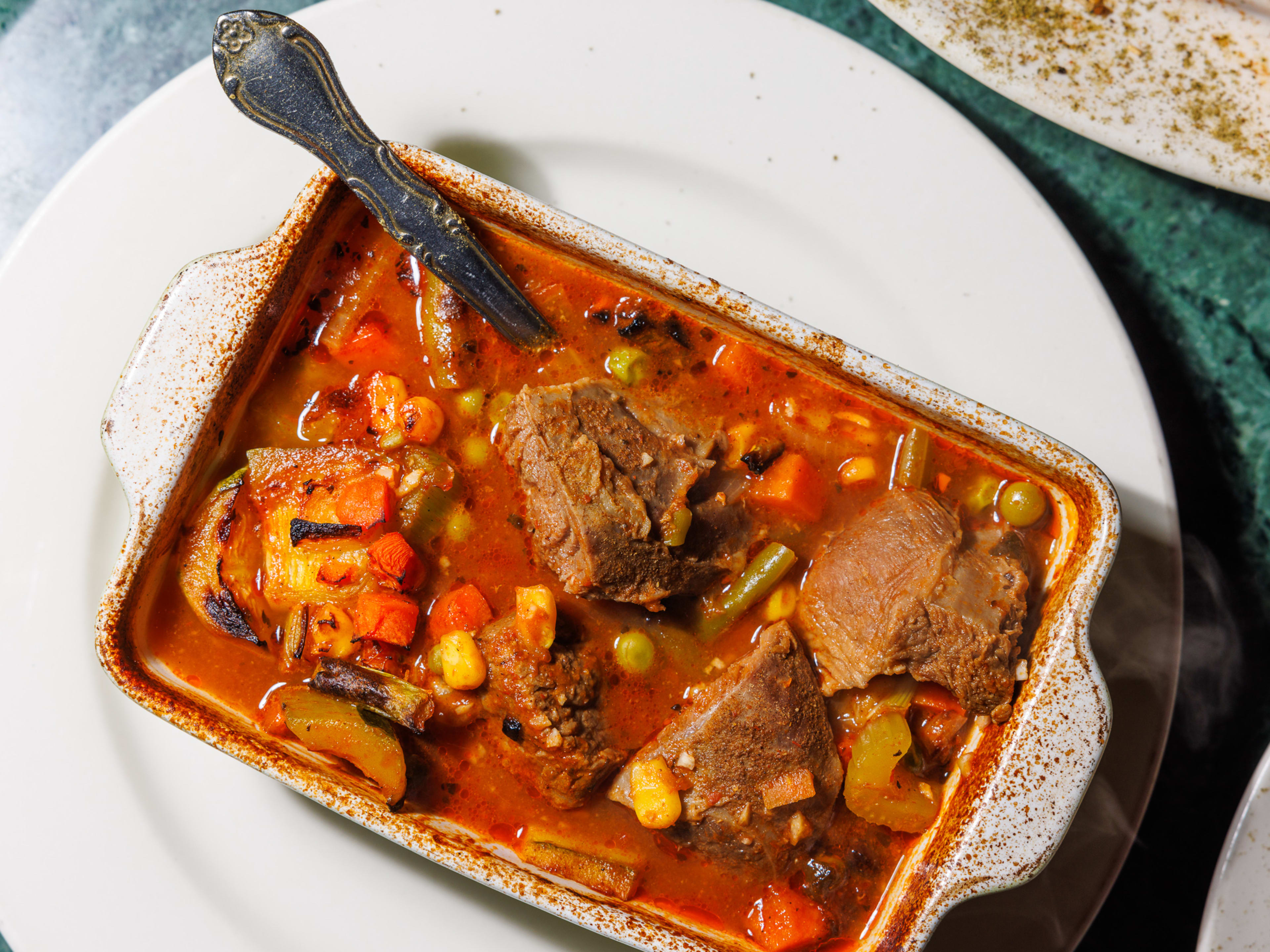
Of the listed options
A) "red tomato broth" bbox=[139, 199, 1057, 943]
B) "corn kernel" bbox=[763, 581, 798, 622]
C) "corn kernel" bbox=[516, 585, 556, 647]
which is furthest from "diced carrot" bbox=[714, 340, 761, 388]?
"corn kernel" bbox=[516, 585, 556, 647]

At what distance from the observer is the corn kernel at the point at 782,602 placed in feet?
8.16

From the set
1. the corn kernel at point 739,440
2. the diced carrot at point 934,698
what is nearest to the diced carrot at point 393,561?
the corn kernel at point 739,440

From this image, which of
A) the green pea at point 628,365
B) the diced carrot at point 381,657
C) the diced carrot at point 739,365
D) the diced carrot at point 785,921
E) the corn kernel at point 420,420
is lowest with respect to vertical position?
the diced carrot at point 785,921

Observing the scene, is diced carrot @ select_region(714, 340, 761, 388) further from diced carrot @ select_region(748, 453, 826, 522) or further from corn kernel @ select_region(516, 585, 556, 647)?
corn kernel @ select_region(516, 585, 556, 647)

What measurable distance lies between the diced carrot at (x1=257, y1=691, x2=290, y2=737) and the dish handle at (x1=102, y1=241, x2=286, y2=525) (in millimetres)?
571

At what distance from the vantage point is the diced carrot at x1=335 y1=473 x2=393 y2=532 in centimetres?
237

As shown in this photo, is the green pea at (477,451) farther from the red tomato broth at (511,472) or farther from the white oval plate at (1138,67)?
the white oval plate at (1138,67)

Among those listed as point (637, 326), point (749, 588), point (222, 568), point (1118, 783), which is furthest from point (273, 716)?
point (1118, 783)

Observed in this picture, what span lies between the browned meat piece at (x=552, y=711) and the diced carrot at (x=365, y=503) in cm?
43

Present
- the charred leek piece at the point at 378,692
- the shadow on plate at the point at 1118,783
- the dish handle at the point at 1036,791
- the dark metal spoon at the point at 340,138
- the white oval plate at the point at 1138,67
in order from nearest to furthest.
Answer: the dish handle at the point at 1036,791
the dark metal spoon at the point at 340,138
the charred leek piece at the point at 378,692
the shadow on plate at the point at 1118,783
the white oval plate at the point at 1138,67

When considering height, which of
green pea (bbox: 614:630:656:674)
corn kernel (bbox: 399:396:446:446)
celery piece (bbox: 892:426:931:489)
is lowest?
green pea (bbox: 614:630:656:674)

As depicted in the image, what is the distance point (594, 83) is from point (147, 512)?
1.84 m

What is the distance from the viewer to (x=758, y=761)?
7.81ft

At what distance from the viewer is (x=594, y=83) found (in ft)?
9.19
